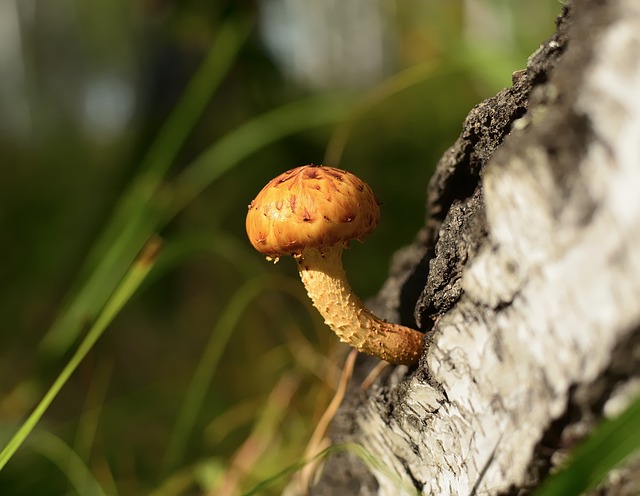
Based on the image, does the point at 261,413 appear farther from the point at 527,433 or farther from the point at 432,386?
the point at 527,433

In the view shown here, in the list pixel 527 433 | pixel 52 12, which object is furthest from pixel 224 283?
pixel 52 12

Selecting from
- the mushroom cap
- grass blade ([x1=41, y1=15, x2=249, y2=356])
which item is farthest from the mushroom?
grass blade ([x1=41, y1=15, x2=249, y2=356])

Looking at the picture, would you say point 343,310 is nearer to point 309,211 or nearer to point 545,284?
point 309,211

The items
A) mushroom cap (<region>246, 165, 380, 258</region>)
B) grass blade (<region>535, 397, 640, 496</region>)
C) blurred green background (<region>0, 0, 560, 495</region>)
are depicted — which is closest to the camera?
grass blade (<region>535, 397, 640, 496</region>)

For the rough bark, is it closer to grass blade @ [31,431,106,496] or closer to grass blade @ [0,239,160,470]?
grass blade @ [0,239,160,470]

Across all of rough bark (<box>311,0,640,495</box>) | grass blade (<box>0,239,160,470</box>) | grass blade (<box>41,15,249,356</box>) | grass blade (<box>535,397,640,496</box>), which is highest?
grass blade (<box>41,15,249,356</box>)

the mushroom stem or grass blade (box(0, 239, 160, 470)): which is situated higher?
grass blade (box(0, 239, 160, 470))

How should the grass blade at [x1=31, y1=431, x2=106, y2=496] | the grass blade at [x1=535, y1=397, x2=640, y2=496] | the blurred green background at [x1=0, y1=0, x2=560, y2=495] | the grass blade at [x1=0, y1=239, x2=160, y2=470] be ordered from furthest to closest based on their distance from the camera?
the blurred green background at [x1=0, y1=0, x2=560, y2=495] < the grass blade at [x1=31, y1=431, x2=106, y2=496] < the grass blade at [x1=0, y1=239, x2=160, y2=470] < the grass blade at [x1=535, y1=397, x2=640, y2=496]

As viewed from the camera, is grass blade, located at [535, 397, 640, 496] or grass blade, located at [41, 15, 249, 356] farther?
grass blade, located at [41, 15, 249, 356]

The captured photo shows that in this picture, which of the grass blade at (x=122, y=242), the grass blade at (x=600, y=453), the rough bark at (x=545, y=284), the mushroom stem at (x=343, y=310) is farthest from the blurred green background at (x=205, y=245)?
the grass blade at (x=600, y=453)
